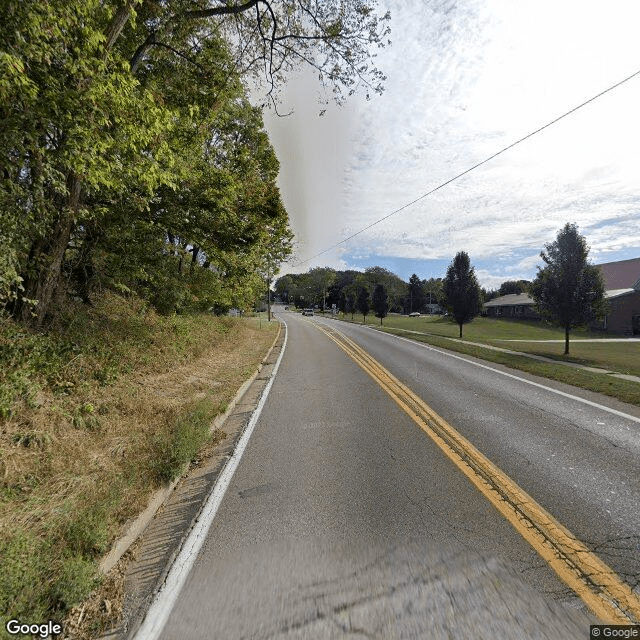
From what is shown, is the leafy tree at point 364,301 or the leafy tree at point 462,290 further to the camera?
the leafy tree at point 364,301

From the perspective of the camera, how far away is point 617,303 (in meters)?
37.8

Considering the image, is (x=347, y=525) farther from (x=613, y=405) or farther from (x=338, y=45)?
(x=338, y=45)

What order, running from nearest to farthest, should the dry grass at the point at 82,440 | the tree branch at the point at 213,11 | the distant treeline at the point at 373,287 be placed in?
1. the dry grass at the point at 82,440
2. the tree branch at the point at 213,11
3. the distant treeline at the point at 373,287

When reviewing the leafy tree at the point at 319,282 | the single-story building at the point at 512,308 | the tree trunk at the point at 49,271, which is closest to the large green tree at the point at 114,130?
the tree trunk at the point at 49,271

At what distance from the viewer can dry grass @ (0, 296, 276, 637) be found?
248 cm

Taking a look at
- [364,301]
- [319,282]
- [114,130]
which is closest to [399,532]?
[114,130]

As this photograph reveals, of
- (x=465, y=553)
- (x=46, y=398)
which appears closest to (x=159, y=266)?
(x=46, y=398)

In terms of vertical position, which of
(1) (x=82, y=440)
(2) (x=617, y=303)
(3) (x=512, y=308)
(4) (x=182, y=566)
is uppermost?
(2) (x=617, y=303)

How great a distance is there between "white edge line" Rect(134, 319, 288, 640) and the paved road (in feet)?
0.25

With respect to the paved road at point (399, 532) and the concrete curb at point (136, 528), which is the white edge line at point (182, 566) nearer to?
the paved road at point (399, 532)

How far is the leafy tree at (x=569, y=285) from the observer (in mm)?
17812

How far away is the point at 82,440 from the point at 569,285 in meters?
21.4

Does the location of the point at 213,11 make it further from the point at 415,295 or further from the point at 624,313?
the point at 415,295

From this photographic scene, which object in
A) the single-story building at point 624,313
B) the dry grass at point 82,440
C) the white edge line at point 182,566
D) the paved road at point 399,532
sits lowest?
the white edge line at point 182,566
